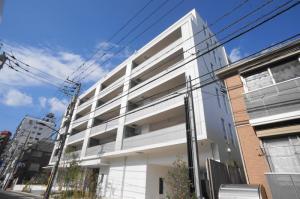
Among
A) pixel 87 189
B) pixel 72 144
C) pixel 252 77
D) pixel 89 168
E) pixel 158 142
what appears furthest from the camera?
pixel 72 144

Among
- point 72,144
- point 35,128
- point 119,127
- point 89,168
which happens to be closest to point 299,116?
point 119,127

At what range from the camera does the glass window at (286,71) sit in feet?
26.9

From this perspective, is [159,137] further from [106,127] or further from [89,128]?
[89,128]

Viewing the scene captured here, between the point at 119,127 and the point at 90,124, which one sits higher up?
the point at 90,124

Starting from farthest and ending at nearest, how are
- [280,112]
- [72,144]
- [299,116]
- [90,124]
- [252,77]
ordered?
[72,144], [90,124], [252,77], [280,112], [299,116]

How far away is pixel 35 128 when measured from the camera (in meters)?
66.8

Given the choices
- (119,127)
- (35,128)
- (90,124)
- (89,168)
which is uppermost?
(35,128)

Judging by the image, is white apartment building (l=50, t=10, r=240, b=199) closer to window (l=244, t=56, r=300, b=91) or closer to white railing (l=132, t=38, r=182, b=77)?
white railing (l=132, t=38, r=182, b=77)

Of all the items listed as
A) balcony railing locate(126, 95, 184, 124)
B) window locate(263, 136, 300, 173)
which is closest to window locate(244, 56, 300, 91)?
window locate(263, 136, 300, 173)

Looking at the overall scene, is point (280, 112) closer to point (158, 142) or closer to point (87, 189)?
point (158, 142)

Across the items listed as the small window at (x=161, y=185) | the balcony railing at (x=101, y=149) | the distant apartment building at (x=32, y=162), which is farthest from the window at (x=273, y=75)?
the distant apartment building at (x=32, y=162)

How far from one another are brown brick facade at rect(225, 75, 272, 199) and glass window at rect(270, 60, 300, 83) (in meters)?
1.69

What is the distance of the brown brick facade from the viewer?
774 cm

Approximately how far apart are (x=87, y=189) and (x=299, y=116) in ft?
57.7
